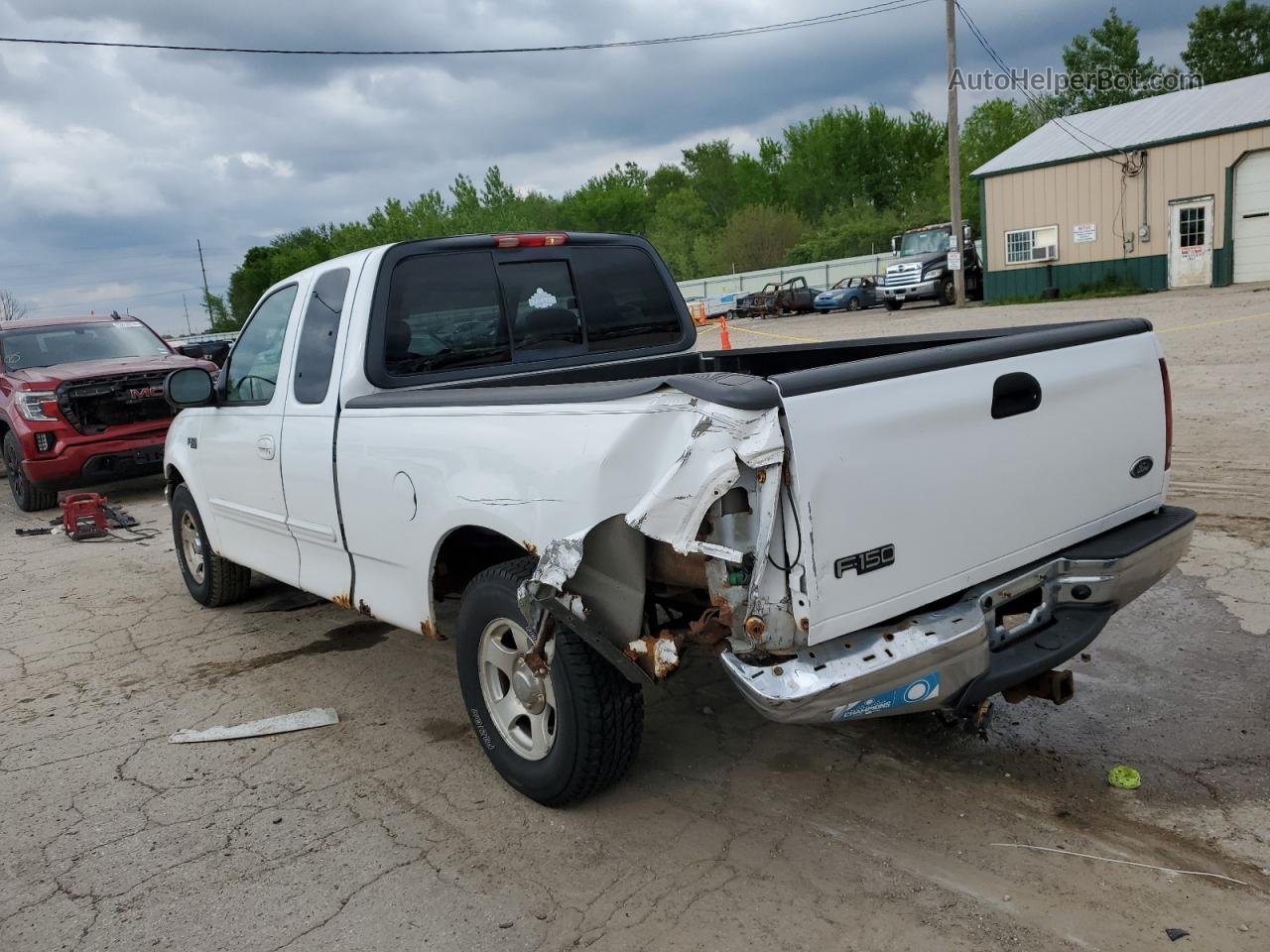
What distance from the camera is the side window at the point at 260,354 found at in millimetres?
5023

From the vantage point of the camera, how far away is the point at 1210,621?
4.78 meters

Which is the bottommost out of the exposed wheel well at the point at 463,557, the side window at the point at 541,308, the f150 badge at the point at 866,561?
the exposed wheel well at the point at 463,557

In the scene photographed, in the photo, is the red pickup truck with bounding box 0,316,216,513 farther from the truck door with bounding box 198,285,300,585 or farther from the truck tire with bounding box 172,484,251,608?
the truck door with bounding box 198,285,300,585

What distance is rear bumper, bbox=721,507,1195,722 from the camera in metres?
2.75

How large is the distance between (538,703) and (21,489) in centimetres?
1010

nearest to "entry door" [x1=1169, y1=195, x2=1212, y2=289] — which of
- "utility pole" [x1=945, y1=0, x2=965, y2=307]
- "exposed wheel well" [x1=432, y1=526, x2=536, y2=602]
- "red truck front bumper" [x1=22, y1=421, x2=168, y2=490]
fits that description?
"utility pole" [x1=945, y1=0, x2=965, y2=307]

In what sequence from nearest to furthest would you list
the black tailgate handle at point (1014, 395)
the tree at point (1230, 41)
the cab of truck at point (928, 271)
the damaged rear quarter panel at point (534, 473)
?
the damaged rear quarter panel at point (534, 473), the black tailgate handle at point (1014, 395), the cab of truck at point (928, 271), the tree at point (1230, 41)

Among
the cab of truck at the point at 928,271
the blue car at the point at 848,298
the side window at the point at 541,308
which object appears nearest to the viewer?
the side window at the point at 541,308

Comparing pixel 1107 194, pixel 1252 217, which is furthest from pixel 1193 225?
pixel 1107 194

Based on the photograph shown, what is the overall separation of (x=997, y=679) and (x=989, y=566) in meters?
0.35

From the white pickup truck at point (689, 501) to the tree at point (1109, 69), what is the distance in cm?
6487

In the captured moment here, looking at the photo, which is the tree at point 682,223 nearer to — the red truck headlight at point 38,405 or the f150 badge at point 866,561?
the red truck headlight at point 38,405

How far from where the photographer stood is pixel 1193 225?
86.0 ft

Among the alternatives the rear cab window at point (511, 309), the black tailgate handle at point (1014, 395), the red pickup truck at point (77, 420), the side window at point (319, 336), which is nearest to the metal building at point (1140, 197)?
the red pickup truck at point (77, 420)
